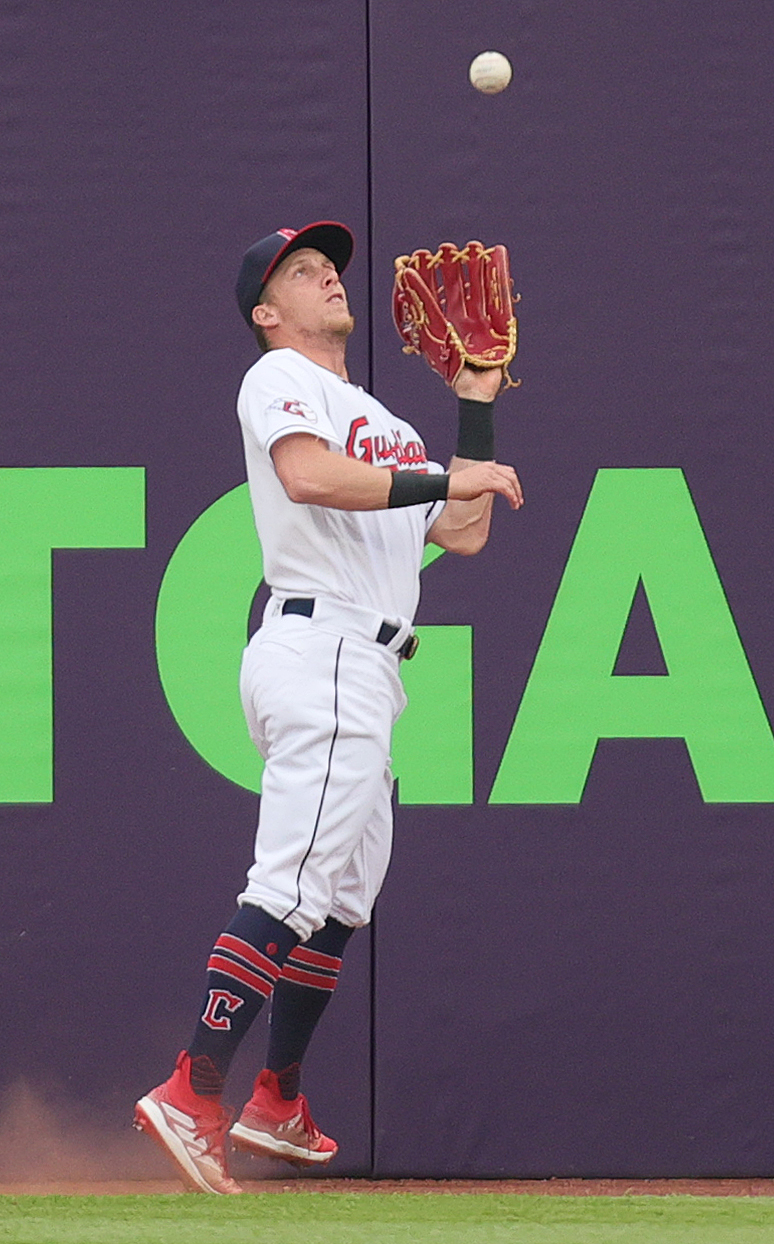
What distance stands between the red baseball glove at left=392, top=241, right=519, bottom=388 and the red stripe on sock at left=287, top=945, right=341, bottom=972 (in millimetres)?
1006

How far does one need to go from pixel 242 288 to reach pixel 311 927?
110cm

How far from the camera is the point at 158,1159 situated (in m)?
3.92

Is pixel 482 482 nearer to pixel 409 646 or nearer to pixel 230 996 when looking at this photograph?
pixel 409 646

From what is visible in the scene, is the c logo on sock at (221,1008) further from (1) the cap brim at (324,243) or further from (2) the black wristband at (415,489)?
(1) the cap brim at (324,243)

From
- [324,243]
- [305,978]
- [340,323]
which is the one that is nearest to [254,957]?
[305,978]

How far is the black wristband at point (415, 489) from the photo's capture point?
281cm

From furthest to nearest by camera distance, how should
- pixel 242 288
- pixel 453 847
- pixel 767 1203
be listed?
pixel 453 847
pixel 242 288
pixel 767 1203

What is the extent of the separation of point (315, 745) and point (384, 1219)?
2.38 feet

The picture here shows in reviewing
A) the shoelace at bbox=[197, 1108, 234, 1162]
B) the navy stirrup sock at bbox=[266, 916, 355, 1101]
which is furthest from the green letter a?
the shoelace at bbox=[197, 1108, 234, 1162]

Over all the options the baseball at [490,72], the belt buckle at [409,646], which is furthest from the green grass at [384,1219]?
the baseball at [490,72]

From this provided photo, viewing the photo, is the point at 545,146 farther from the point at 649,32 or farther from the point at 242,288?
the point at 242,288

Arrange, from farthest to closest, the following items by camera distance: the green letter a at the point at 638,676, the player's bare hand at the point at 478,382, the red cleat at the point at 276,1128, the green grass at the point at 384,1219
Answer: the green letter a at the point at 638,676
the player's bare hand at the point at 478,382
the red cleat at the point at 276,1128
the green grass at the point at 384,1219

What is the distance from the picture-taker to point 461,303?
3125mm

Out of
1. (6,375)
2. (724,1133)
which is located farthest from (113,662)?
(724,1133)
